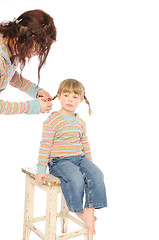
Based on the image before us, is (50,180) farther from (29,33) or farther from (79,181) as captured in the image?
(29,33)

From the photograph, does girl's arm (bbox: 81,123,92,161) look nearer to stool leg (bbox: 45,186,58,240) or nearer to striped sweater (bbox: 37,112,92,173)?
striped sweater (bbox: 37,112,92,173)

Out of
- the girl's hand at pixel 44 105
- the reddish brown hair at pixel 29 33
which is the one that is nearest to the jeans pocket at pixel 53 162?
the girl's hand at pixel 44 105

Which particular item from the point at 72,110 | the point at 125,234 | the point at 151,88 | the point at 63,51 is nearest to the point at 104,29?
the point at 63,51

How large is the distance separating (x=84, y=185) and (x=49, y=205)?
0.22m

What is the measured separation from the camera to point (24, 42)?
1.52 m

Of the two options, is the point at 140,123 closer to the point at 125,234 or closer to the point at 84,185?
the point at 125,234

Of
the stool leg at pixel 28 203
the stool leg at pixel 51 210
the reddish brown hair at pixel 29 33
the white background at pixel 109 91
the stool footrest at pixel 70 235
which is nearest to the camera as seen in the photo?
the reddish brown hair at pixel 29 33

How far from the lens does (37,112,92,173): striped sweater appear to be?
5.45 ft

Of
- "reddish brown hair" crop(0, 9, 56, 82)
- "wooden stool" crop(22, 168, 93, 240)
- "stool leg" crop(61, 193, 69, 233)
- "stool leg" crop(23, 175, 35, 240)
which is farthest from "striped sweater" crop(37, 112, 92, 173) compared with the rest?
"stool leg" crop(61, 193, 69, 233)

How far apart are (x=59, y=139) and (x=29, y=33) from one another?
0.59m

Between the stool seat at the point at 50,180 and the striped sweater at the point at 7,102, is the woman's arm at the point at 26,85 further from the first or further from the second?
the stool seat at the point at 50,180

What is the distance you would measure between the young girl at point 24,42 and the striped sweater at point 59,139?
0.36 ft

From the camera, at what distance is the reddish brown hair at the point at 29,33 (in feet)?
4.97

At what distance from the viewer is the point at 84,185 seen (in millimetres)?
1649
